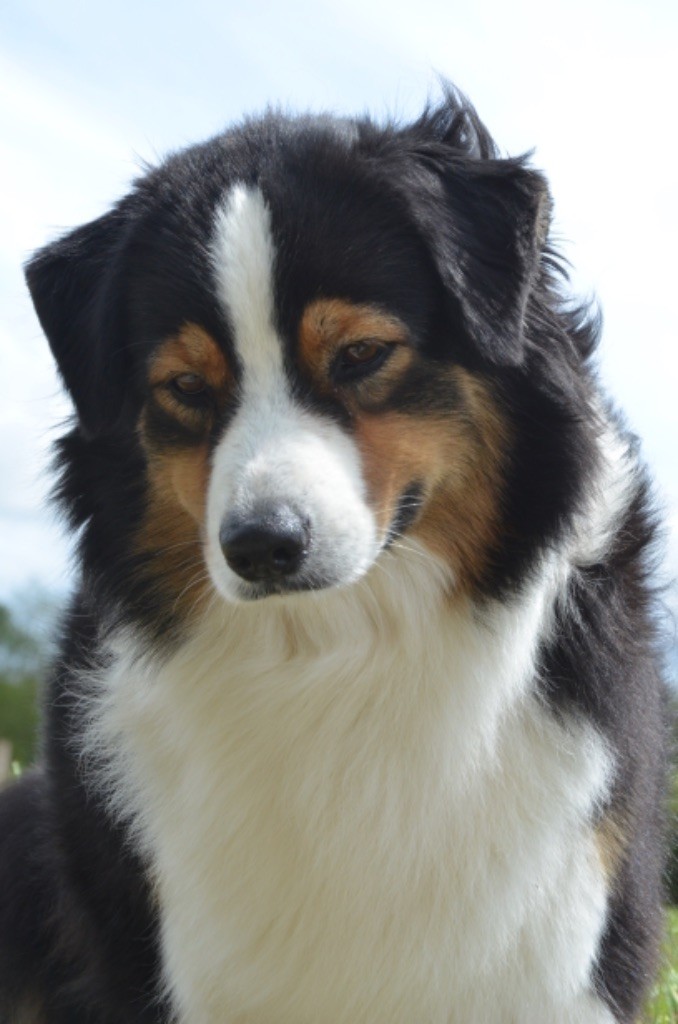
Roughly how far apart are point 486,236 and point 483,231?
0.02 meters

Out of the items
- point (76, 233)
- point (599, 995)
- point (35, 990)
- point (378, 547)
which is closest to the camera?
point (378, 547)

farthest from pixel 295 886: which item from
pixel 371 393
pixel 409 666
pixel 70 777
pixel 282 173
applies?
pixel 282 173

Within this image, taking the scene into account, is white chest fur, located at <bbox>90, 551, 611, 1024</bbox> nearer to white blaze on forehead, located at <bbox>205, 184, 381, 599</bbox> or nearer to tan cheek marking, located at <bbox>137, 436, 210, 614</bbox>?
tan cheek marking, located at <bbox>137, 436, 210, 614</bbox>

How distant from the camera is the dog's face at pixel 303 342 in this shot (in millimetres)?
3402

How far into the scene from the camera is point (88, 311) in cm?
402

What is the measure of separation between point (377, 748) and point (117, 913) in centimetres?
108

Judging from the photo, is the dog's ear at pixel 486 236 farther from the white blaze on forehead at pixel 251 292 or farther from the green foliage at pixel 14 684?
the green foliage at pixel 14 684

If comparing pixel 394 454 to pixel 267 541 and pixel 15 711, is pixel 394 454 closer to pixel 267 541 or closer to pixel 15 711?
pixel 267 541

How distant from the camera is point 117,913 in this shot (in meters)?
4.29

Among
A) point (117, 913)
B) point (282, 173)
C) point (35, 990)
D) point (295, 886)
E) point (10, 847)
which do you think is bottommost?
point (35, 990)

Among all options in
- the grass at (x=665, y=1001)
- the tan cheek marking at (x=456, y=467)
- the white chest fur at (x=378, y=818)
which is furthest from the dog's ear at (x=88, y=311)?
the grass at (x=665, y=1001)

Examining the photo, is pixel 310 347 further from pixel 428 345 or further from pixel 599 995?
pixel 599 995

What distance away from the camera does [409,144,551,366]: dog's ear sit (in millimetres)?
3666

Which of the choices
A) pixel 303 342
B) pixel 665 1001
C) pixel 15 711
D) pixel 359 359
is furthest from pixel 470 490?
pixel 15 711
